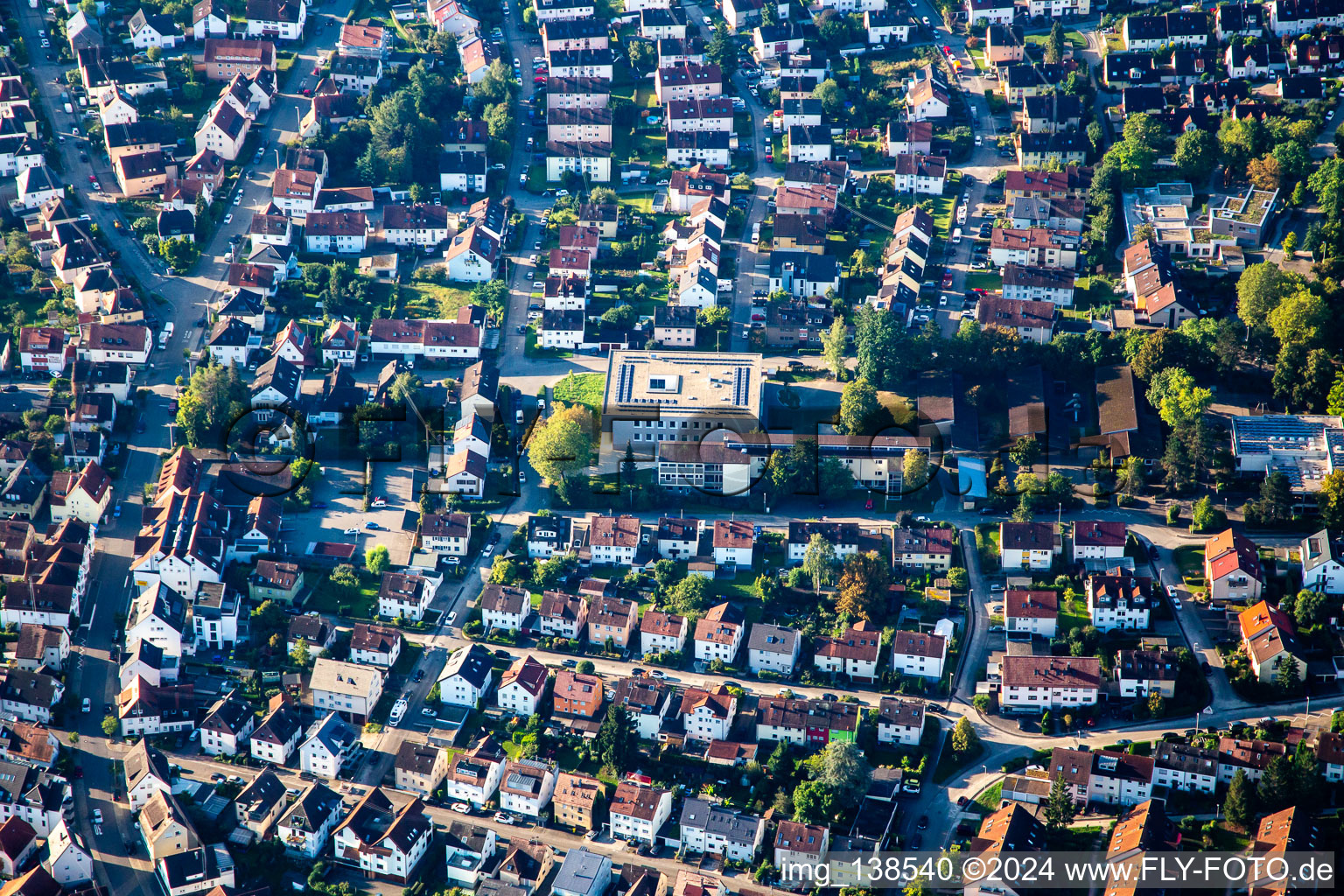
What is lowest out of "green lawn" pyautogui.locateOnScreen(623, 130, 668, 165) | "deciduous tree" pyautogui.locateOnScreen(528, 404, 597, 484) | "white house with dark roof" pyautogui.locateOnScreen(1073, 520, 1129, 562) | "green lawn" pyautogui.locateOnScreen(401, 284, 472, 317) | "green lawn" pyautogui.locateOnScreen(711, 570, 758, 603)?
"green lawn" pyautogui.locateOnScreen(711, 570, 758, 603)

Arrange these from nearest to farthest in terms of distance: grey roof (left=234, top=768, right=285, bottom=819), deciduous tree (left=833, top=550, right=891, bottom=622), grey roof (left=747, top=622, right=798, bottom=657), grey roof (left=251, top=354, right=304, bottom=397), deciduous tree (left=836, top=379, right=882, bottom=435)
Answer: grey roof (left=234, top=768, right=285, bottom=819) → grey roof (left=747, top=622, right=798, bottom=657) → deciduous tree (left=833, top=550, right=891, bottom=622) → deciduous tree (left=836, top=379, right=882, bottom=435) → grey roof (left=251, top=354, right=304, bottom=397)

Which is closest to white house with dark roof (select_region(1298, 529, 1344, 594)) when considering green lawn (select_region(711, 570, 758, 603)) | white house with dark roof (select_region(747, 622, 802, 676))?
white house with dark roof (select_region(747, 622, 802, 676))

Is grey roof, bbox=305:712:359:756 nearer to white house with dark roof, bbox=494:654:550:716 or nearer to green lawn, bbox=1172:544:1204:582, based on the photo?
white house with dark roof, bbox=494:654:550:716

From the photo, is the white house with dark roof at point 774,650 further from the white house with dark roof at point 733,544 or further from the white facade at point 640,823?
the white facade at point 640,823

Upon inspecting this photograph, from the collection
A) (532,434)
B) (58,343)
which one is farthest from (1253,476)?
(58,343)

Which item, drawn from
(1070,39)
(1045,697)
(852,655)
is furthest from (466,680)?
(1070,39)

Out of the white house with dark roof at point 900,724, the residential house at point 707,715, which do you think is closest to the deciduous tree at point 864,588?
the white house with dark roof at point 900,724

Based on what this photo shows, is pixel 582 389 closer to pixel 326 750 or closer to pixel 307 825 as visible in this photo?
pixel 326 750

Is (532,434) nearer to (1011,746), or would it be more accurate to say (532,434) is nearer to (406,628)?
(406,628)
